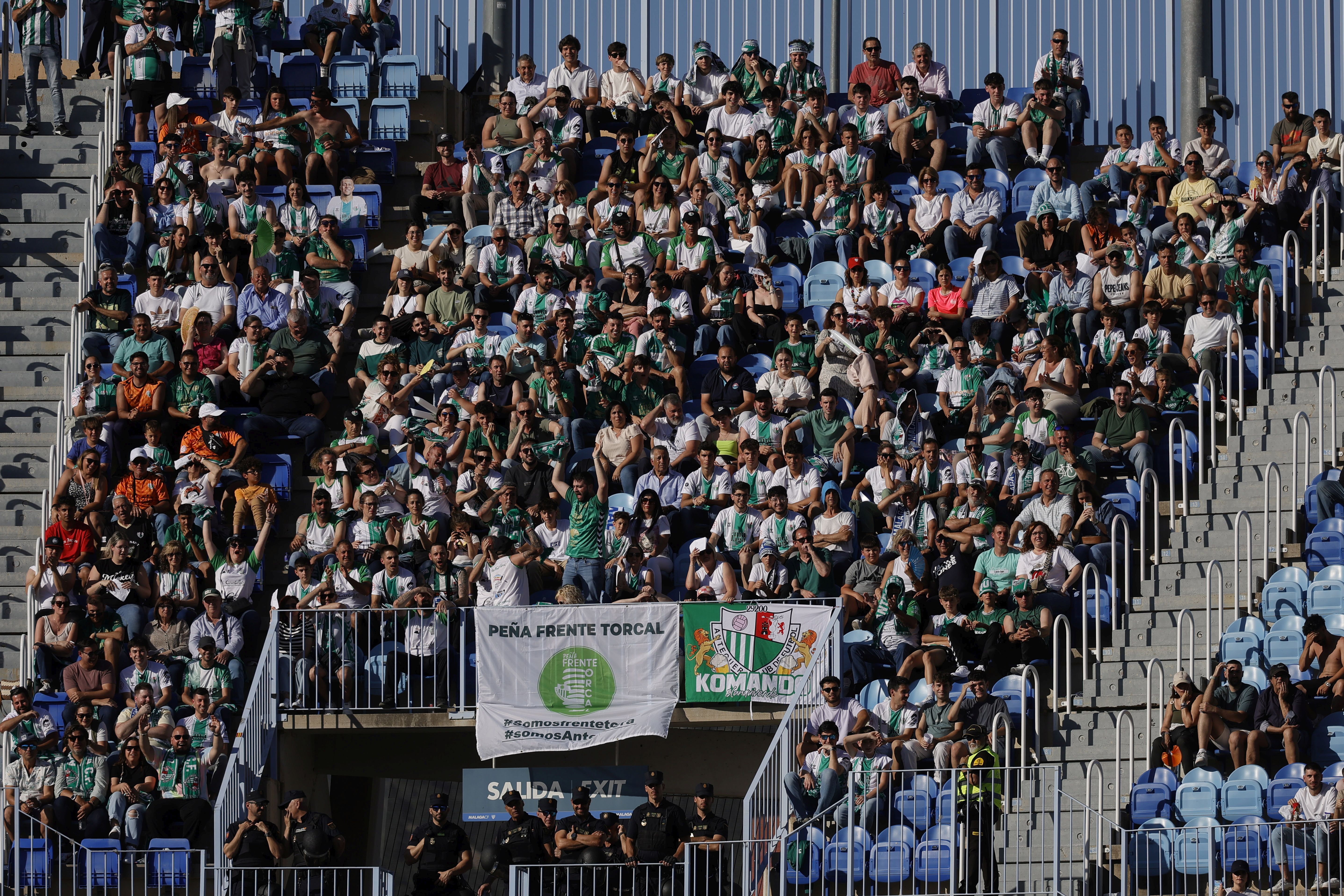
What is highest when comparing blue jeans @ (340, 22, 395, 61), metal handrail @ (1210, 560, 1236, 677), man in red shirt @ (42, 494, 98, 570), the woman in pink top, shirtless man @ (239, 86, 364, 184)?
blue jeans @ (340, 22, 395, 61)

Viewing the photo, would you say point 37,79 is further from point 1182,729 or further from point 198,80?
point 1182,729

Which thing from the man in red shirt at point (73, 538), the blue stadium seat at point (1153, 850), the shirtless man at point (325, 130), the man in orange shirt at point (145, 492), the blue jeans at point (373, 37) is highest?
the blue jeans at point (373, 37)

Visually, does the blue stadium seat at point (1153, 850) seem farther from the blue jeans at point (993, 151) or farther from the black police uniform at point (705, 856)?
the blue jeans at point (993, 151)

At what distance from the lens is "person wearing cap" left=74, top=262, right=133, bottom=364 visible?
21.9 metres

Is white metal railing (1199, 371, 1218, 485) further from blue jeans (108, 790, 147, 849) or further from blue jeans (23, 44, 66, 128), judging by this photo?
blue jeans (23, 44, 66, 128)

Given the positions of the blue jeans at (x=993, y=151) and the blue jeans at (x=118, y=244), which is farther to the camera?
the blue jeans at (x=993, y=151)

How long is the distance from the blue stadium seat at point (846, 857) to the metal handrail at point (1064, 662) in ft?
6.76

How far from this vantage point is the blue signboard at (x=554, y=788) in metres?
17.9

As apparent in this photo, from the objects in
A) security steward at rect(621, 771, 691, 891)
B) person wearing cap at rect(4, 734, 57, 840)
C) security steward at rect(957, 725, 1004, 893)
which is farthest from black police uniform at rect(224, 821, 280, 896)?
security steward at rect(957, 725, 1004, 893)

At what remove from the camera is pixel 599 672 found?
1809cm

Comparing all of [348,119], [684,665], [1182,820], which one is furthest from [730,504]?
[348,119]

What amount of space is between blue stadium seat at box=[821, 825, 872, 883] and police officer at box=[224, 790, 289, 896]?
155 inches

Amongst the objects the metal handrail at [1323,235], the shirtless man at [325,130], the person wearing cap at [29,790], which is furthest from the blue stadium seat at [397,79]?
the person wearing cap at [29,790]

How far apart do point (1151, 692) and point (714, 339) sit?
6.08m
